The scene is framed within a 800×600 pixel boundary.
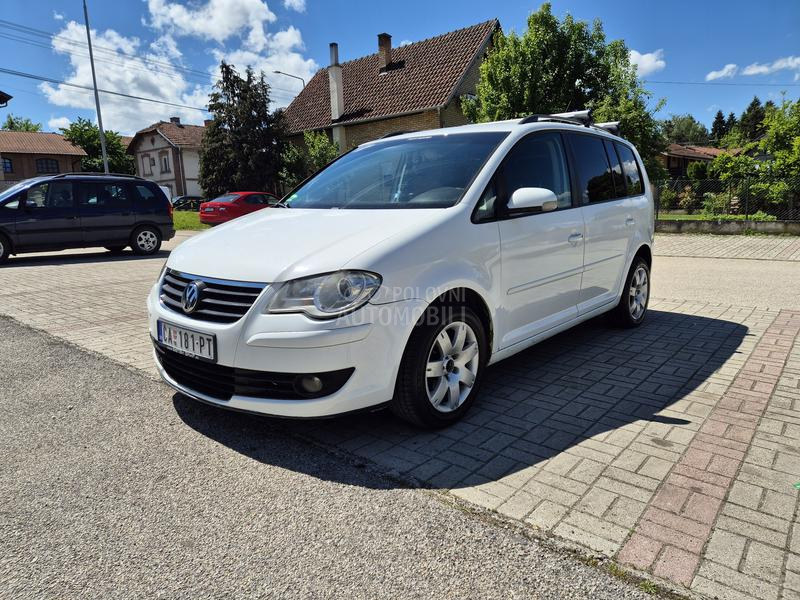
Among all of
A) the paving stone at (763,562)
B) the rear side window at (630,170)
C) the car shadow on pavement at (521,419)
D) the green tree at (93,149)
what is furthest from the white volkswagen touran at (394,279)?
the green tree at (93,149)

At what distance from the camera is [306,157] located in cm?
3072

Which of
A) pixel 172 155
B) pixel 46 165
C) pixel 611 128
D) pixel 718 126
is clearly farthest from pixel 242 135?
pixel 718 126

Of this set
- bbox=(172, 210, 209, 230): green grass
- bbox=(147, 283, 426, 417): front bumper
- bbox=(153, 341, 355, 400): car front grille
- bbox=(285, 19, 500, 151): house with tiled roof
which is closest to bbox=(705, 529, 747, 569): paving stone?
bbox=(147, 283, 426, 417): front bumper

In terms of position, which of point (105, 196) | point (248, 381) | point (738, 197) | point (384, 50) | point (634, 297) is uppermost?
point (384, 50)

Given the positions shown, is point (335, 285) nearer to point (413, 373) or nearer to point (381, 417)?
point (413, 373)

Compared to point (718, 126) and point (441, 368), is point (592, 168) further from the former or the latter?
point (718, 126)

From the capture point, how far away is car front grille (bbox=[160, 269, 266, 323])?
2.93 m

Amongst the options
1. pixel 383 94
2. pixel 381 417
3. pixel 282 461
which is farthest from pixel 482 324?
pixel 383 94

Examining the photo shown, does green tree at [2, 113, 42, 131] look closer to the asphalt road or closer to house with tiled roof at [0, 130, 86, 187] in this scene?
house with tiled roof at [0, 130, 86, 187]

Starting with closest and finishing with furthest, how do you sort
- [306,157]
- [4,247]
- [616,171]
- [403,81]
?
1. [616,171]
2. [4,247]
3. [403,81]
4. [306,157]

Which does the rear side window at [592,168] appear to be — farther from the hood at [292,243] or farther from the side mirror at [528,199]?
the hood at [292,243]

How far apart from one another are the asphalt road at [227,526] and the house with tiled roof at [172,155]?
46689 mm

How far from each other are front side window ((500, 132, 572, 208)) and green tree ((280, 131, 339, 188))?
2478 centimetres

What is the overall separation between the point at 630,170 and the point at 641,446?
331cm
